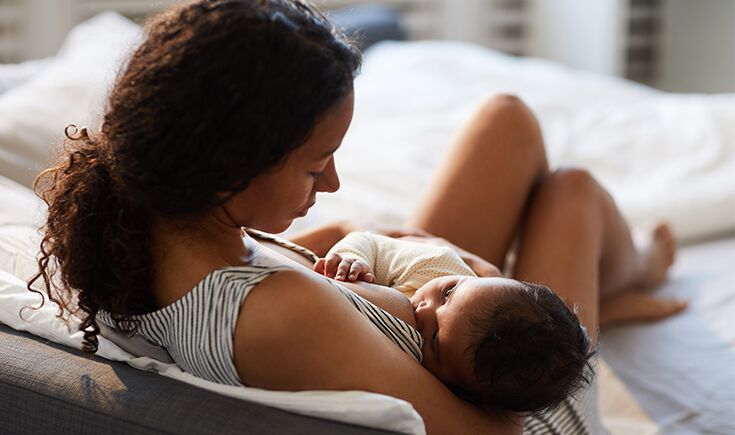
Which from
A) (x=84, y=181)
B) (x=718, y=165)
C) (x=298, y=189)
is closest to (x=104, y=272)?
(x=84, y=181)

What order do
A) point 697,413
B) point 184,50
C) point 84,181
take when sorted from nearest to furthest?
point 184,50, point 84,181, point 697,413

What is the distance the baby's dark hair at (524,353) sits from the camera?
3.41 ft

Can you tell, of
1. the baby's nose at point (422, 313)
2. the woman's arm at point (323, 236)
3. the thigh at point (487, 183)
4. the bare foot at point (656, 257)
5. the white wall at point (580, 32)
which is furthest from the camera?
the white wall at point (580, 32)

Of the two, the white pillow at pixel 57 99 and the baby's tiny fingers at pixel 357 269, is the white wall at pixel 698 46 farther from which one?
the baby's tiny fingers at pixel 357 269

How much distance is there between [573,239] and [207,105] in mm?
762

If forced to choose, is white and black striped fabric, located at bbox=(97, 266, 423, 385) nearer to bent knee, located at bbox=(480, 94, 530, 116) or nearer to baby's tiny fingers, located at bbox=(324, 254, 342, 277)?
baby's tiny fingers, located at bbox=(324, 254, 342, 277)

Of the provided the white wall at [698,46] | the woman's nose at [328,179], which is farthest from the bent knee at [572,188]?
the white wall at [698,46]

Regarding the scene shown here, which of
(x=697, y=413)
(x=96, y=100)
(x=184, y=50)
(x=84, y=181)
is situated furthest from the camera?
(x=96, y=100)

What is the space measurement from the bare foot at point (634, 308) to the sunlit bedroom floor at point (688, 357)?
20 millimetres

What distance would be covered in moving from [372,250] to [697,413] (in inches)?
22.6

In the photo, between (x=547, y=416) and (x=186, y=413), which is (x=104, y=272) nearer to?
(x=186, y=413)

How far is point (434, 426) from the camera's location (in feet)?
3.23

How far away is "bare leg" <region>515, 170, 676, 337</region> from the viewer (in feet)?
4.68

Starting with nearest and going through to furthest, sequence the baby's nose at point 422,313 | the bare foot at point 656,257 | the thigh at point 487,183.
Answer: the baby's nose at point 422,313, the thigh at point 487,183, the bare foot at point 656,257
